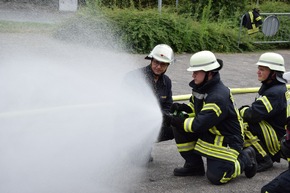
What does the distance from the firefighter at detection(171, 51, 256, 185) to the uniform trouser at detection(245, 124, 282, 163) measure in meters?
0.33

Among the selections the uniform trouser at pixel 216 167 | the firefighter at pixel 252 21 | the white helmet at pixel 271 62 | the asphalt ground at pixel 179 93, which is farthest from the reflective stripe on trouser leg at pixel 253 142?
the firefighter at pixel 252 21

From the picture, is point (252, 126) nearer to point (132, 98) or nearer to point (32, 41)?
point (132, 98)

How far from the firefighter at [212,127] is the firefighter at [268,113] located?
0.34 m

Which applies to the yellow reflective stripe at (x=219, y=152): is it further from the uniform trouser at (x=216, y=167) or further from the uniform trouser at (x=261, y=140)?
the uniform trouser at (x=261, y=140)

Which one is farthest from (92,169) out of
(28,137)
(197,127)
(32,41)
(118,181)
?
(32,41)

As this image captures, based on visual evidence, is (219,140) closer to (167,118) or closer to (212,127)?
(212,127)

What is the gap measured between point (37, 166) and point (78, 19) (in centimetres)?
716

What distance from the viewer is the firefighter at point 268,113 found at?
221 inches

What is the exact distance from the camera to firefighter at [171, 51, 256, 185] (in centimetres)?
516

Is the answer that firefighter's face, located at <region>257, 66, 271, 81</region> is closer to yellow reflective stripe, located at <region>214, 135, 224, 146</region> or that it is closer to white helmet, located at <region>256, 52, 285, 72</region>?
white helmet, located at <region>256, 52, 285, 72</region>

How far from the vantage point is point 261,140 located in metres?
5.88

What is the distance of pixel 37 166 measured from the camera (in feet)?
17.0

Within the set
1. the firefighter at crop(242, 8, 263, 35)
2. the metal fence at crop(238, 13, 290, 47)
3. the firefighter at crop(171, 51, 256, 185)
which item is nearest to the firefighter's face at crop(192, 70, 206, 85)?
the firefighter at crop(171, 51, 256, 185)

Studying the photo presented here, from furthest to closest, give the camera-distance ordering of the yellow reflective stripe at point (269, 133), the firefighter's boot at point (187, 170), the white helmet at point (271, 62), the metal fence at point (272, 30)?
the metal fence at point (272, 30) < the yellow reflective stripe at point (269, 133) < the white helmet at point (271, 62) < the firefighter's boot at point (187, 170)
